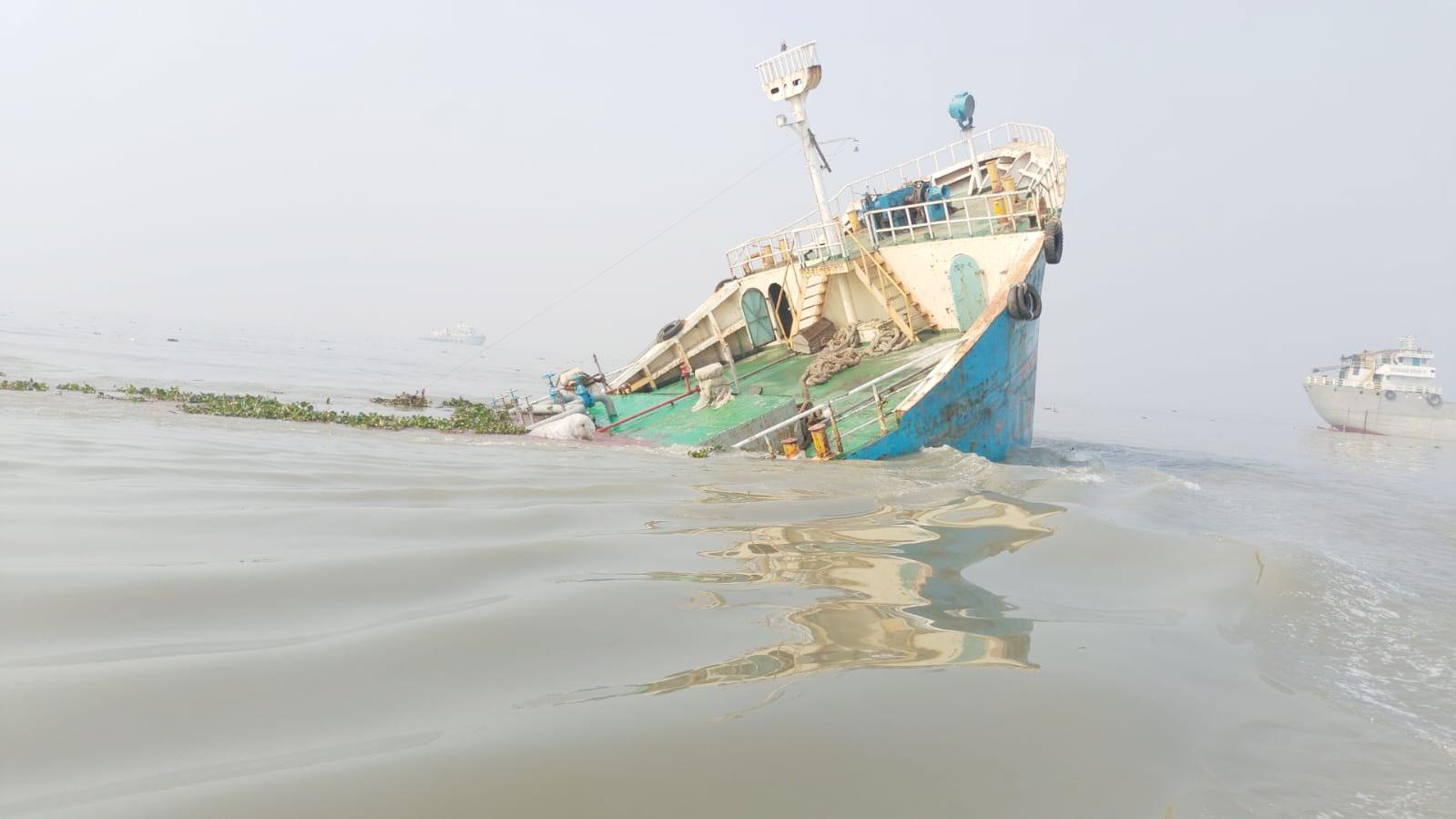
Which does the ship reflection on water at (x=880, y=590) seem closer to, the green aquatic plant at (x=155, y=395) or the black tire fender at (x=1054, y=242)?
the black tire fender at (x=1054, y=242)

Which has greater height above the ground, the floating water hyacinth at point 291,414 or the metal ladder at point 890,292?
the metal ladder at point 890,292

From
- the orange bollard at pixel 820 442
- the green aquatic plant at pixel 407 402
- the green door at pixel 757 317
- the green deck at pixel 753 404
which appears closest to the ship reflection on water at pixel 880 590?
the orange bollard at pixel 820 442

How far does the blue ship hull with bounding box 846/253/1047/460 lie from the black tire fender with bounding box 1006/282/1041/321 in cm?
15

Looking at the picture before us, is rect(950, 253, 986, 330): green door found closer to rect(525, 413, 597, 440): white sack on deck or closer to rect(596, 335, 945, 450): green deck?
rect(596, 335, 945, 450): green deck

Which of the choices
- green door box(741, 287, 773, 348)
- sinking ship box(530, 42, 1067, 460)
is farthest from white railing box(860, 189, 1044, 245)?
green door box(741, 287, 773, 348)

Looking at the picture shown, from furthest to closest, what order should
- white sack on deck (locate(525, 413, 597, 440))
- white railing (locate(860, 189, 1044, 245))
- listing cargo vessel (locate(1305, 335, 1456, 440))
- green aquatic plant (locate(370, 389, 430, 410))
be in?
listing cargo vessel (locate(1305, 335, 1456, 440)) < green aquatic plant (locate(370, 389, 430, 410)) < white railing (locate(860, 189, 1044, 245)) < white sack on deck (locate(525, 413, 597, 440))

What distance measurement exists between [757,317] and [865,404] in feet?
23.3

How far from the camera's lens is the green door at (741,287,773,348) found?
Answer: 64.8 feet

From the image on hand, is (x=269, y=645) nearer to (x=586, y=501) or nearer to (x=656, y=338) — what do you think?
(x=586, y=501)

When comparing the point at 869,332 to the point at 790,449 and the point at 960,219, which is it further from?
the point at 790,449

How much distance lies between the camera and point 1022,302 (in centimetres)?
1304

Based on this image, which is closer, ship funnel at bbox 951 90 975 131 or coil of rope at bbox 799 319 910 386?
coil of rope at bbox 799 319 910 386

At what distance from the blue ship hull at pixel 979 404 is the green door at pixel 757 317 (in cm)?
697

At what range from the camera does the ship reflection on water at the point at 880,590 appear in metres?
3.15
